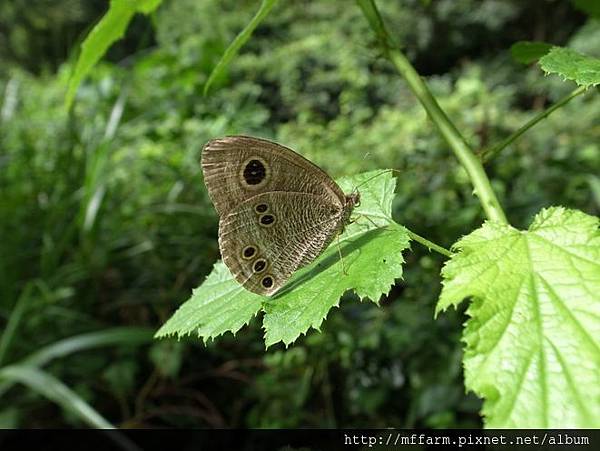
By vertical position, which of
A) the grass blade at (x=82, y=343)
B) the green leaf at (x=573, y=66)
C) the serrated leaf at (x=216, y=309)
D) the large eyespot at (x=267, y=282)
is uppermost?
the green leaf at (x=573, y=66)

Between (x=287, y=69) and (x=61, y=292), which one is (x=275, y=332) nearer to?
(x=61, y=292)

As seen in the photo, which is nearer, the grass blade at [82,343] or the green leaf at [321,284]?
the green leaf at [321,284]

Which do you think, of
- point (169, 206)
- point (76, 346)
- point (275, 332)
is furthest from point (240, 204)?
point (169, 206)

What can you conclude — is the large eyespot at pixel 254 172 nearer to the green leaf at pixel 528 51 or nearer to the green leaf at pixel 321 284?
the green leaf at pixel 321 284

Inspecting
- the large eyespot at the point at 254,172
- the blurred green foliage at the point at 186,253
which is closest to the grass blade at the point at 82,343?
the blurred green foliage at the point at 186,253

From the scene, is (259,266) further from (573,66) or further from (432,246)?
(573,66)

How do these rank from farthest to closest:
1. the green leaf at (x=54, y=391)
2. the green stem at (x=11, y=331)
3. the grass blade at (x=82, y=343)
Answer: the green stem at (x=11, y=331)
the grass blade at (x=82, y=343)
the green leaf at (x=54, y=391)
